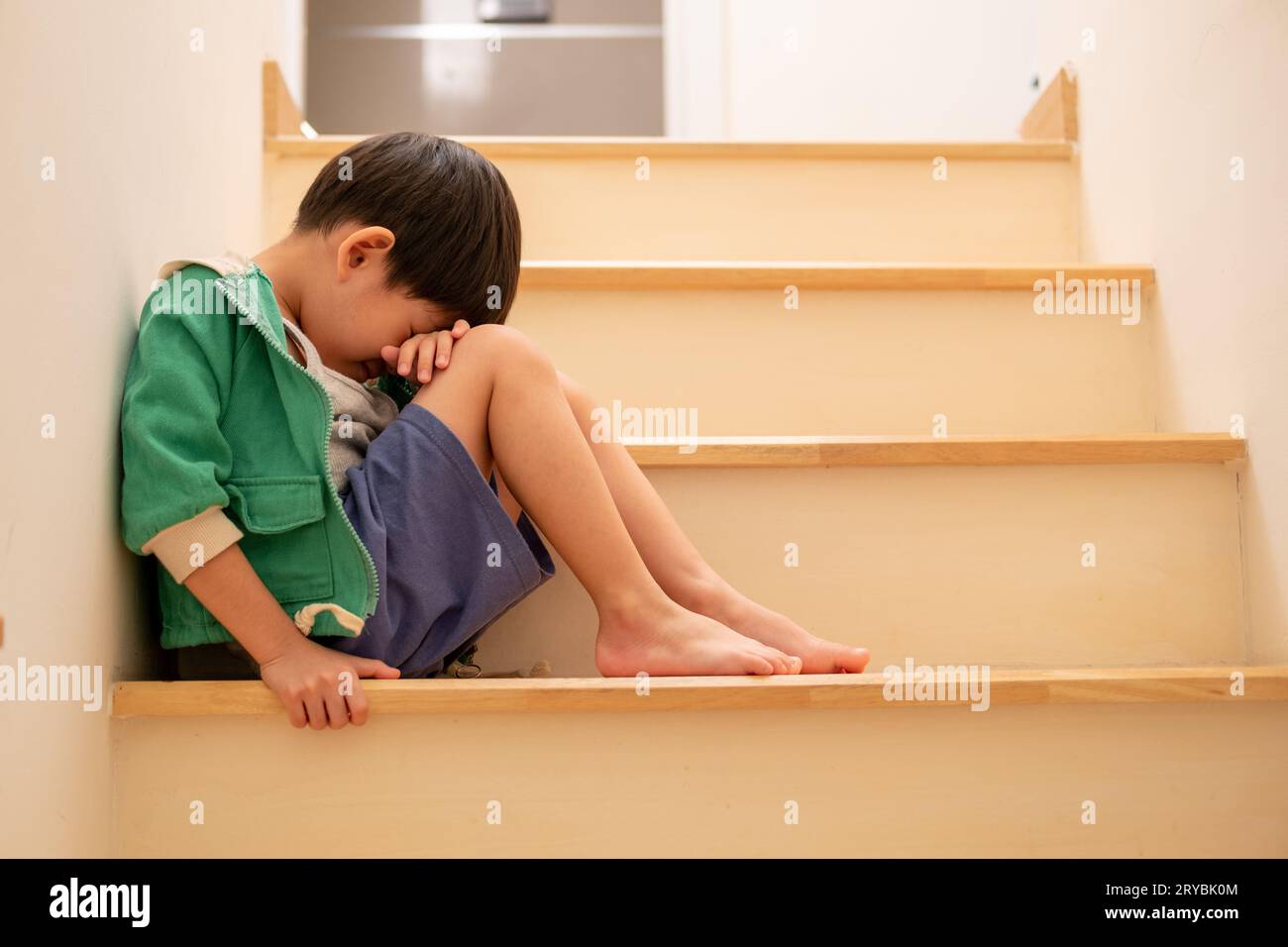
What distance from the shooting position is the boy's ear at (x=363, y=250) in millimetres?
924

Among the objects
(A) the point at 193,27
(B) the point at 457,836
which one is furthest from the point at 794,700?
(A) the point at 193,27

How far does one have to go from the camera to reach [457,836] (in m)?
0.79

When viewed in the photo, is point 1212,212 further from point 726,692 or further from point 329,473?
point 329,473

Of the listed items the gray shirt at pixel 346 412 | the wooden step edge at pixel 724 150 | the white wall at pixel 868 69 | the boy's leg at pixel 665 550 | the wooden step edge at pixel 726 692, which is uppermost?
the white wall at pixel 868 69

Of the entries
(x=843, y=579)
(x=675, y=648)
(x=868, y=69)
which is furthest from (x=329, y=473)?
(x=868, y=69)

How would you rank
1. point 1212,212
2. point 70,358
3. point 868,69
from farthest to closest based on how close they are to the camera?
point 868,69 < point 1212,212 < point 70,358

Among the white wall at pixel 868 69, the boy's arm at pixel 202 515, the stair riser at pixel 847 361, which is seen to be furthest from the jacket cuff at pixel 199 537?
the white wall at pixel 868 69

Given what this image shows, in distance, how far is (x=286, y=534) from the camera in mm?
828

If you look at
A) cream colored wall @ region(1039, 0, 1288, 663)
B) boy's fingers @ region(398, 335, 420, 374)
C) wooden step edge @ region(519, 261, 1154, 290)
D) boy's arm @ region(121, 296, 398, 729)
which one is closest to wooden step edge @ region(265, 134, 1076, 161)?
cream colored wall @ region(1039, 0, 1288, 663)

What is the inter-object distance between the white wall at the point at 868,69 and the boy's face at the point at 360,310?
5.33ft

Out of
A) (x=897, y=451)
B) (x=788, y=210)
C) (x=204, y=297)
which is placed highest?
(x=788, y=210)

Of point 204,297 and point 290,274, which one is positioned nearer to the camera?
point 204,297

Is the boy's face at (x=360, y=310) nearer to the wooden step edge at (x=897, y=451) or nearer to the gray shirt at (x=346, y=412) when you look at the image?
the gray shirt at (x=346, y=412)

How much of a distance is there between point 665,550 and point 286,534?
298mm
